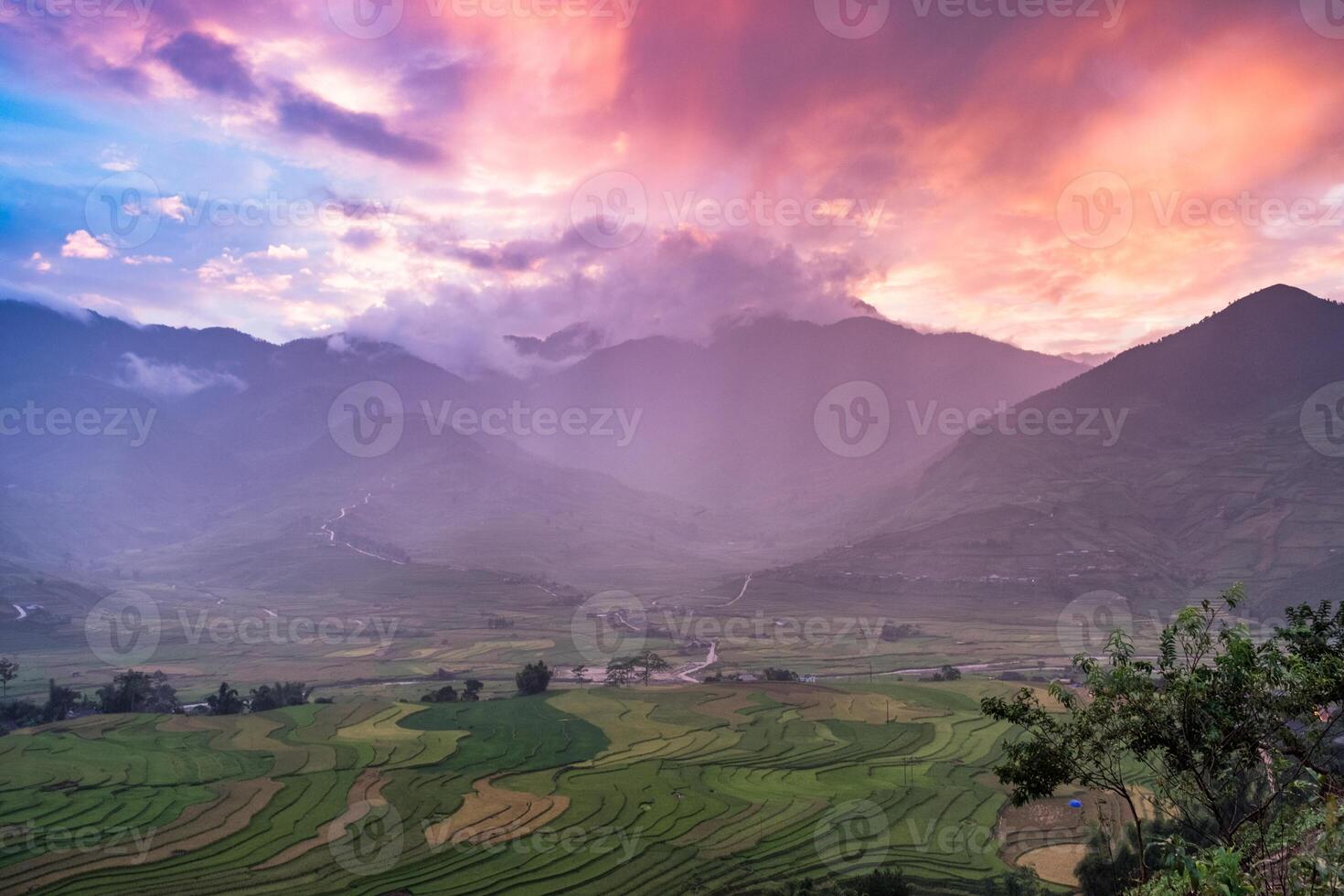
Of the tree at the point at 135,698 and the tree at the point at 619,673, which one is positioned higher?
the tree at the point at 135,698

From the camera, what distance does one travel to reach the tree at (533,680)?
108 metres

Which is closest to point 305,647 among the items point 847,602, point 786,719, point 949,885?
point 786,719

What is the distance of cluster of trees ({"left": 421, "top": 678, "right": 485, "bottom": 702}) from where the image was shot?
102 meters

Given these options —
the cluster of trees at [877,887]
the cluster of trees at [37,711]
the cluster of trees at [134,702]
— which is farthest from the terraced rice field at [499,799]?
the cluster of trees at [134,702]

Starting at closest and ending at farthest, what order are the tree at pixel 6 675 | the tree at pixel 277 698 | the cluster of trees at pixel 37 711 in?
the cluster of trees at pixel 37 711 → the tree at pixel 277 698 → the tree at pixel 6 675

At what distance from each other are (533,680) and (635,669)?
19150mm

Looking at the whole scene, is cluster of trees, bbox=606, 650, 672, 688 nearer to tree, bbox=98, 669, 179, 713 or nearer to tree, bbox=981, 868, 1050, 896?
tree, bbox=98, 669, 179, 713

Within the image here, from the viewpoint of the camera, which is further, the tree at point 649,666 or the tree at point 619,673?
the tree at point 649,666

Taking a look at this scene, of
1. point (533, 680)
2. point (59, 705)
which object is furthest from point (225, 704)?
point (533, 680)

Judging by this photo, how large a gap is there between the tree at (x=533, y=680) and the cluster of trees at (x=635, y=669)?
984cm

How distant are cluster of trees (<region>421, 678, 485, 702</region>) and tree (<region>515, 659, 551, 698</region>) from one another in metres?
5.46

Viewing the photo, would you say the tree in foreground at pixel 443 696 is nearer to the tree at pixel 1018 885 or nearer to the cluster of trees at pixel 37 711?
the cluster of trees at pixel 37 711

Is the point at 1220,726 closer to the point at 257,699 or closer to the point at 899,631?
the point at 257,699

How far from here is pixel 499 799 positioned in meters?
63.5
